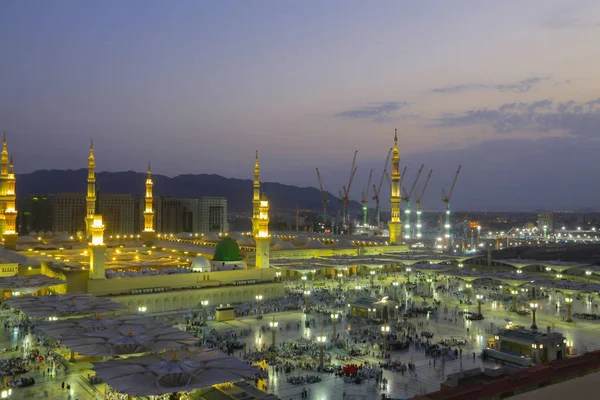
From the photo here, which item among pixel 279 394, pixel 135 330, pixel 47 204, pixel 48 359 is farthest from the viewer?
pixel 47 204

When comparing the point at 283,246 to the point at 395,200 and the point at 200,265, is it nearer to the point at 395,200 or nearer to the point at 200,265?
the point at 395,200

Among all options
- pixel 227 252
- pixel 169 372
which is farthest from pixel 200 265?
pixel 169 372

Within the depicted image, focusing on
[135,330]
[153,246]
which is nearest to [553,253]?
[153,246]

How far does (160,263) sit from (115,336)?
28398 millimetres

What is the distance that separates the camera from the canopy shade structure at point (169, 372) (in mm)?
14938

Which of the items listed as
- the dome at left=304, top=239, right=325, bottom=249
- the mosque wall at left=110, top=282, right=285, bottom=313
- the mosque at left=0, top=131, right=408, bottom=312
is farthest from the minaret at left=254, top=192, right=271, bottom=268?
the dome at left=304, top=239, right=325, bottom=249

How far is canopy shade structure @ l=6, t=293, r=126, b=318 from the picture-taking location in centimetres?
2483

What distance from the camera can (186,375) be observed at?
15.5 m

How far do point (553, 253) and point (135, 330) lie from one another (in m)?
76.0

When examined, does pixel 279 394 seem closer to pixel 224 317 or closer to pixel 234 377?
pixel 234 377

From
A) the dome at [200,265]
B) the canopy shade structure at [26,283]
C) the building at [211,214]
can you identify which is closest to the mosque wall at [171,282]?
the dome at [200,265]

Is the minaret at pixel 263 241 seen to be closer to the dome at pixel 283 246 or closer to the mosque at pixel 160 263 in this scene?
the mosque at pixel 160 263

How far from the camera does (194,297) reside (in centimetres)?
3609

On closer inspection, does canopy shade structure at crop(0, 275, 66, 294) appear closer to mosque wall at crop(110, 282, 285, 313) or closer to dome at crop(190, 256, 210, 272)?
mosque wall at crop(110, 282, 285, 313)
